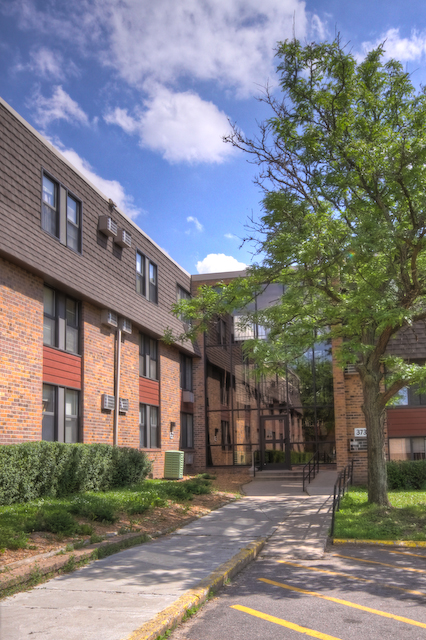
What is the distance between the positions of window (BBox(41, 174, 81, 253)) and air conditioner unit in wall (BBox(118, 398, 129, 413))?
504 cm

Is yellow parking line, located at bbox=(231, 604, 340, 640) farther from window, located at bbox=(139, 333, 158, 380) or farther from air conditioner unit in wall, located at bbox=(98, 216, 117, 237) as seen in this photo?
window, located at bbox=(139, 333, 158, 380)

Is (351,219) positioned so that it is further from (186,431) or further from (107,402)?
(186,431)

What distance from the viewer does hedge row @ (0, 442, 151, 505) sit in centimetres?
1120

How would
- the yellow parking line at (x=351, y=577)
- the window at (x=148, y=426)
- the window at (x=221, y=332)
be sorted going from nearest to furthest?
the yellow parking line at (x=351, y=577) < the window at (x=148, y=426) < the window at (x=221, y=332)

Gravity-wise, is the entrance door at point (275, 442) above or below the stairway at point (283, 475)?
above

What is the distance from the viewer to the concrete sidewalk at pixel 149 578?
504 cm

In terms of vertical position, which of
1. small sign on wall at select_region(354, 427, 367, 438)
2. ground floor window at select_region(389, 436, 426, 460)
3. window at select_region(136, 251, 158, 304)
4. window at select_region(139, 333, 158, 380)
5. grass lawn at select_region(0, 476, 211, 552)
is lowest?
A: grass lawn at select_region(0, 476, 211, 552)

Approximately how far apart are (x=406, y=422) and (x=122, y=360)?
1029 centimetres

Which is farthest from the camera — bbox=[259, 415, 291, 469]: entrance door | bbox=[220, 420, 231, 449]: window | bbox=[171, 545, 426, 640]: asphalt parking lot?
bbox=[220, 420, 231, 449]: window

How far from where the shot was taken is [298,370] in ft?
75.8

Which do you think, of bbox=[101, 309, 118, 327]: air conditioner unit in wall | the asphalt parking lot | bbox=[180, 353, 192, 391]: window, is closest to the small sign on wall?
bbox=[180, 353, 192, 391]: window

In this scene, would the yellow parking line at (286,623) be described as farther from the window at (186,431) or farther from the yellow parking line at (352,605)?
the window at (186,431)

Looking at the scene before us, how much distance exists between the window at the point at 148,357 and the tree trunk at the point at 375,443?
9.68 metres

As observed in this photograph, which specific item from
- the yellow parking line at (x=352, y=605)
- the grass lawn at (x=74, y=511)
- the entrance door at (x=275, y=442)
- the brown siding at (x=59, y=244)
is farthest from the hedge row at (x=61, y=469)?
the entrance door at (x=275, y=442)
